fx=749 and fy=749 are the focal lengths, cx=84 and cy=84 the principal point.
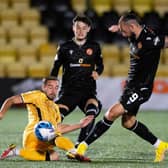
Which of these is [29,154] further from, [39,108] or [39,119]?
[39,108]

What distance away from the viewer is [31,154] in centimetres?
792

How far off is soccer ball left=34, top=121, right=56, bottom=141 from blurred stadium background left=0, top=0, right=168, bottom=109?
9844mm

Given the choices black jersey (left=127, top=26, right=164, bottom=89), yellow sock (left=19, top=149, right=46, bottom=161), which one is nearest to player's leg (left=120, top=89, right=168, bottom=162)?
black jersey (left=127, top=26, right=164, bottom=89)

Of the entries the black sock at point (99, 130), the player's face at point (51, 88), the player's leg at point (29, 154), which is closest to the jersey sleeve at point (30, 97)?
the player's face at point (51, 88)

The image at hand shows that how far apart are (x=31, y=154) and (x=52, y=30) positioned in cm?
1191

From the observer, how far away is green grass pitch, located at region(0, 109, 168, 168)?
7.63 m

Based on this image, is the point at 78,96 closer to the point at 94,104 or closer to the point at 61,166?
the point at 94,104

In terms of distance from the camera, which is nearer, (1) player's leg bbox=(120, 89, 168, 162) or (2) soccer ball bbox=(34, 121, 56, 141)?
(2) soccer ball bbox=(34, 121, 56, 141)

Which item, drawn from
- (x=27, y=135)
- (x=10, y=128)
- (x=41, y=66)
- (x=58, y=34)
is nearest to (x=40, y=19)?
(x=58, y=34)

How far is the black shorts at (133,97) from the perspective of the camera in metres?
8.06

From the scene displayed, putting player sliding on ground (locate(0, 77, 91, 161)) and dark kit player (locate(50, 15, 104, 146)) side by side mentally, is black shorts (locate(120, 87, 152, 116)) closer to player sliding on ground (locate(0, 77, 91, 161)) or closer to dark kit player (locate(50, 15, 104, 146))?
player sliding on ground (locate(0, 77, 91, 161))

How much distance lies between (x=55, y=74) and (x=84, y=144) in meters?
1.24

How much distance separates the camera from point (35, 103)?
314 inches

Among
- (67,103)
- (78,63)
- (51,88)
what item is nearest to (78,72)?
(78,63)
